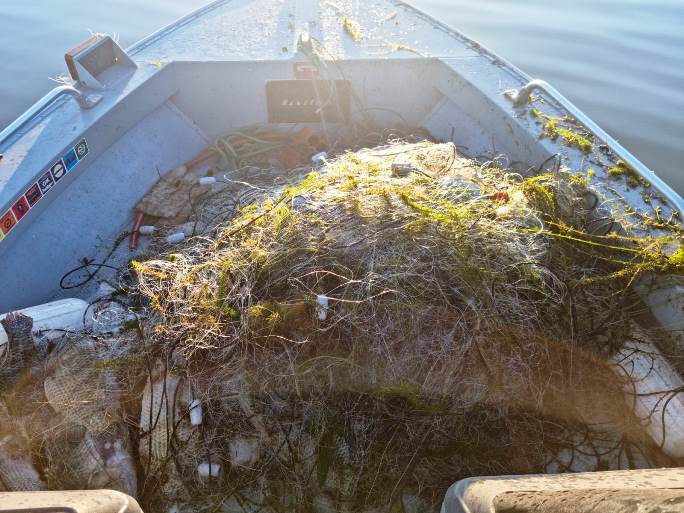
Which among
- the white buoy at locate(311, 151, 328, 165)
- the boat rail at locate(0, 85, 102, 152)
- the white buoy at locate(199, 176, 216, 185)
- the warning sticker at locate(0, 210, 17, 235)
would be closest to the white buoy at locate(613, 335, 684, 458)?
the white buoy at locate(311, 151, 328, 165)

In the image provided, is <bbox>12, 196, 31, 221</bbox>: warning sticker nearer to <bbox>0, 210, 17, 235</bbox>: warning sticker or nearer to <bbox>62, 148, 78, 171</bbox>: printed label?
<bbox>0, 210, 17, 235</bbox>: warning sticker

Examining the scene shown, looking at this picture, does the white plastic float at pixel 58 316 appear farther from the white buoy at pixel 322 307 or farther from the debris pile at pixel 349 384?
the white buoy at pixel 322 307

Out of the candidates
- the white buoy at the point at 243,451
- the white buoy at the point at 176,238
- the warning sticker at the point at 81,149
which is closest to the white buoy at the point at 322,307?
the white buoy at the point at 243,451

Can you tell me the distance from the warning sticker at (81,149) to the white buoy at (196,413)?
2.22m

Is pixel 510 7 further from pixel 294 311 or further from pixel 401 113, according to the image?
pixel 294 311

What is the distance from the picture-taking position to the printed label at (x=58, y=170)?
130 inches

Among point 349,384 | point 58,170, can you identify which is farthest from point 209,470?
point 58,170

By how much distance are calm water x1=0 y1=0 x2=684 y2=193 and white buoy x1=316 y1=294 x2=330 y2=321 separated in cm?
438

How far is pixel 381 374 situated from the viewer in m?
2.18

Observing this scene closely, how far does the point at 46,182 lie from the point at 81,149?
41 centimetres

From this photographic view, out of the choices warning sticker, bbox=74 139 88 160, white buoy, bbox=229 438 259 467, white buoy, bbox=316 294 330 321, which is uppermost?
warning sticker, bbox=74 139 88 160

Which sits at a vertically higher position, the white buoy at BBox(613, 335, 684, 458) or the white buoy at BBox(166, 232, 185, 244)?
the white buoy at BBox(166, 232, 185, 244)

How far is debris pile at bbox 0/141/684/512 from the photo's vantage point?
7.23ft

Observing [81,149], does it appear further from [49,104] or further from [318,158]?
[318,158]
